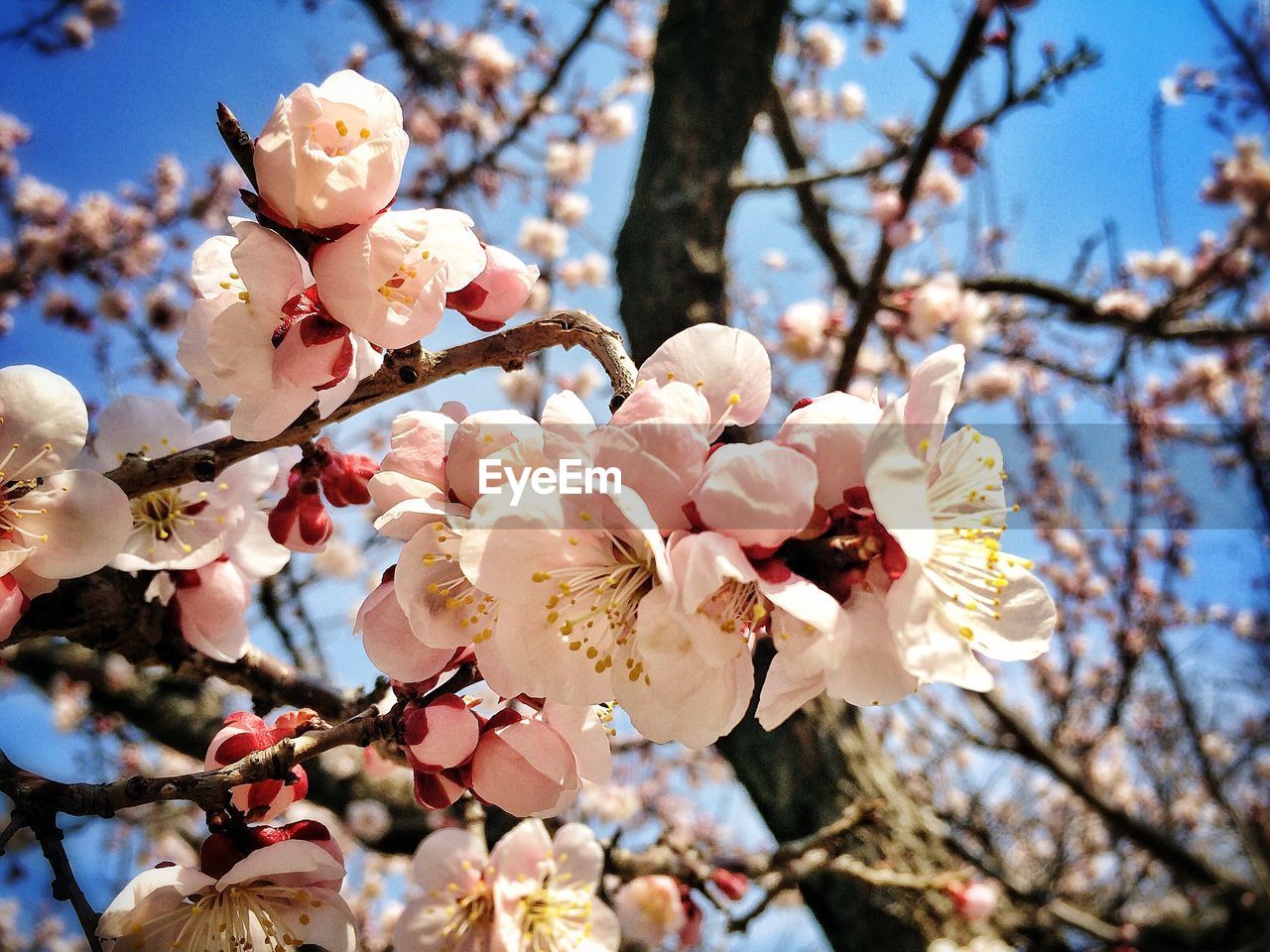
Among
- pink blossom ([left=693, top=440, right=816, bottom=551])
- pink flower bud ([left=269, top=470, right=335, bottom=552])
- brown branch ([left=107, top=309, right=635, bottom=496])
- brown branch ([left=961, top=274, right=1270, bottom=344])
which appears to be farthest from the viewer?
brown branch ([left=961, top=274, right=1270, bottom=344])

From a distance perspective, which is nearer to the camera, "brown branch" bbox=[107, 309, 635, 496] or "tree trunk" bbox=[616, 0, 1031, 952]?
"brown branch" bbox=[107, 309, 635, 496]

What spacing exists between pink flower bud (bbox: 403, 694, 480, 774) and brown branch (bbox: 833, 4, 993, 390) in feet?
6.41

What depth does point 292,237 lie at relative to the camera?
2.41 ft

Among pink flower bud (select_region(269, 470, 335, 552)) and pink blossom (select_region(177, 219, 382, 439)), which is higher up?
pink blossom (select_region(177, 219, 382, 439))

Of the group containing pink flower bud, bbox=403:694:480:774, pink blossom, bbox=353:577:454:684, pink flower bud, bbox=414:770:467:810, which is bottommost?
pink flower bud, bbox=414:770:467:810

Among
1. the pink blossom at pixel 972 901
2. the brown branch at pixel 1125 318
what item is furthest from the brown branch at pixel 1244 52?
the pink blossom at pixel 972 901

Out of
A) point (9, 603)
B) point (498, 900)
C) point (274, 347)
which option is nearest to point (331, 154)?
point (274, 347)

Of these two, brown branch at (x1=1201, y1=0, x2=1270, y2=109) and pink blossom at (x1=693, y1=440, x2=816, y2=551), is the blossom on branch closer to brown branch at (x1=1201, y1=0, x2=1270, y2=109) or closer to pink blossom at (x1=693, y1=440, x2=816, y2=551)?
pink blossom at (x1=693, y1=440, x2=816, y2=551)

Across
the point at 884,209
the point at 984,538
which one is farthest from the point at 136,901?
the point at 884,209

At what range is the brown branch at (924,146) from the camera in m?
2.31

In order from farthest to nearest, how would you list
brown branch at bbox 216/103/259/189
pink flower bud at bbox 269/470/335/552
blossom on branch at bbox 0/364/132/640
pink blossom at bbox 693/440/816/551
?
pink flower bud at bbox 269/470/335/552 < blossom on branch at bbox 0/364/132/640 < brown branch at bbox 216/103/259/189 < pink blossom at bbox 693/440/816/551

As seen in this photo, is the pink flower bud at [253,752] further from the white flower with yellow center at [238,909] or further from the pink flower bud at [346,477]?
the pink flower bud at [346,477]

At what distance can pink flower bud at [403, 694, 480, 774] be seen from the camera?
76 centimetres

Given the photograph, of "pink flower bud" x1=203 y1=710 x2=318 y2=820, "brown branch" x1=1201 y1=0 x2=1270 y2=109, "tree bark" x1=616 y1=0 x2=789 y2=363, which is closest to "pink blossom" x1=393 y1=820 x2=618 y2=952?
"pink flower bud" x1=203 y1=710 x2=318 y2=820
